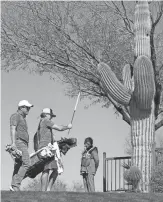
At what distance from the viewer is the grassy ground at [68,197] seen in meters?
7.61

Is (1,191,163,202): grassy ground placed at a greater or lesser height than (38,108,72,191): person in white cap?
lesser

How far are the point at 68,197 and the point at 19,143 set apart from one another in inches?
61.1

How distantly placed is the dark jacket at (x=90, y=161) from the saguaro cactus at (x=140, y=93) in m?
2.05

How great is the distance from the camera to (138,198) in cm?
885

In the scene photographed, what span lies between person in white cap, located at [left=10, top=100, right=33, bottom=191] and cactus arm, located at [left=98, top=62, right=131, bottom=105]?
4.99 m

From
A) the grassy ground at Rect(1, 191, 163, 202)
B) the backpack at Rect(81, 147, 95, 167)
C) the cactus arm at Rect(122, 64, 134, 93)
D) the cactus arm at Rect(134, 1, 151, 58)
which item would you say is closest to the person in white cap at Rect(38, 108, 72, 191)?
the grassy ground at Rect(1, 191, 163, 202)

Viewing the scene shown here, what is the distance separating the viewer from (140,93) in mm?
13828

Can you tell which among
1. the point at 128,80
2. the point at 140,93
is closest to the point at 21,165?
the point at 140,93

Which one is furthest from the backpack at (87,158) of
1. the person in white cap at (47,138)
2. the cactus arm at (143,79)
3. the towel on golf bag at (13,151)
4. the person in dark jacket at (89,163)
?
the towel on golf bag at (13,151)

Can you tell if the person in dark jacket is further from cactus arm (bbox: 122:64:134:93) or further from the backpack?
cactus arm (bbox: 122:64:134:93)

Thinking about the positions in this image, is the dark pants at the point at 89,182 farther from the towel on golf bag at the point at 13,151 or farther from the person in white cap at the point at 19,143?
the towel on golf bag at the point at 13,151

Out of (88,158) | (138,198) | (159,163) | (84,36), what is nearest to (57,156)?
(138,198)

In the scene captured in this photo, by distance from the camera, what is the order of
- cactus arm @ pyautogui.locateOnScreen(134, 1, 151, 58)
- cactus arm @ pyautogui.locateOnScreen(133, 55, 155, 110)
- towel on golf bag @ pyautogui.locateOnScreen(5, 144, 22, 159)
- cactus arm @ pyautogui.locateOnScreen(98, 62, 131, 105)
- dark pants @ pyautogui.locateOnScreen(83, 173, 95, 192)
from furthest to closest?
1. cactus arm @ pyautogui.locateOnScreen(134, 1, 151, 58)
2. cactus arm @ pyautogui.locateOnScreen(98, 62, 131, 105)
3. cactus arm @ pyautogui.locateOnScreen(133, 55, 155, 110)
4. dark pants @ pyautogui.locateOnScreen(83, 173, 95, 192)
5. towel on golf bag @ pyautogui.locateOnScreen(5, 144, 22, 159)

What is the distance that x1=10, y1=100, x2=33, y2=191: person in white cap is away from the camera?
29.7 ft
